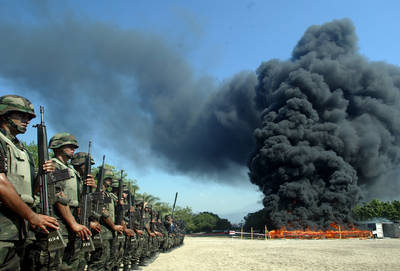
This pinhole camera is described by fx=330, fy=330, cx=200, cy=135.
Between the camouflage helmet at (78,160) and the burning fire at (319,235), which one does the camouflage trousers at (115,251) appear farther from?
the burning fire at (319,235)

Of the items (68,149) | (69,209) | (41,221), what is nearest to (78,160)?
(68,149)

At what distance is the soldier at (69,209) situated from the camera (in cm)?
349

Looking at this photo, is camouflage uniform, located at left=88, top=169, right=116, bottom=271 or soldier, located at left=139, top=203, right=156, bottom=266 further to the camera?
soldier, located at left=139, top=203, right=156, bottom=266

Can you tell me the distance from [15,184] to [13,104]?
693 millimetres

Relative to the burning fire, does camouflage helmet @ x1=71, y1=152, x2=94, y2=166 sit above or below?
above

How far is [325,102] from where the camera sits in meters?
46.9

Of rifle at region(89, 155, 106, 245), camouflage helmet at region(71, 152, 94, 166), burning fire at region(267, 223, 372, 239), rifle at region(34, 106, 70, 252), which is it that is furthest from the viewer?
burning fire at region(267, 223, 372, 239)

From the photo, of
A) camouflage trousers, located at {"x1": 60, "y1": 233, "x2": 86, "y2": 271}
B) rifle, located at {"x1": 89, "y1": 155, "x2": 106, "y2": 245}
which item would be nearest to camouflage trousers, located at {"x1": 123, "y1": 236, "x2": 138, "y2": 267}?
rifle, located at {"x1": 89, "y1": 155, "x2": 106, "y2": 245}

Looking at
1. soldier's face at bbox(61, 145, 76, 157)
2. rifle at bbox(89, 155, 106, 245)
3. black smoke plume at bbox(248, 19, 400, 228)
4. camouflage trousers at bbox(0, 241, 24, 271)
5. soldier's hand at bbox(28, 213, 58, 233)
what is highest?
black smoke plume at bbox(248, 19, 400, 228)

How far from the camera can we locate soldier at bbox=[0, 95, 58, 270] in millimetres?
2279

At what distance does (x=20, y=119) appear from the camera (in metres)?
2.85

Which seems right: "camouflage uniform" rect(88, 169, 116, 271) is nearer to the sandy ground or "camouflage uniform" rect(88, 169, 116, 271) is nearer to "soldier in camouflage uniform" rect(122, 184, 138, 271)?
"soldier in camouflage uniform" rect(122, 184, 138, 271)

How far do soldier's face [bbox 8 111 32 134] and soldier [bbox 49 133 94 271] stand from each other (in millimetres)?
703

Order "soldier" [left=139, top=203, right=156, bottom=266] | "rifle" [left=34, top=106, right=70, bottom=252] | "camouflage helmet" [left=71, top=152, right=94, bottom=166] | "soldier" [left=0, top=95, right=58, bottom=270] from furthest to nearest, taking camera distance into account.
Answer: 1. "soldier" [left=139, top=203, right=156, bottom=266]
2. "camouflage helmet" [left=71, top=152, right=94, bottom=166]
3. "rifle" [left=34, top=106, right=70, bottom=252]
4. "soldier" [left=0, top=95, right=58, bottom=270]
